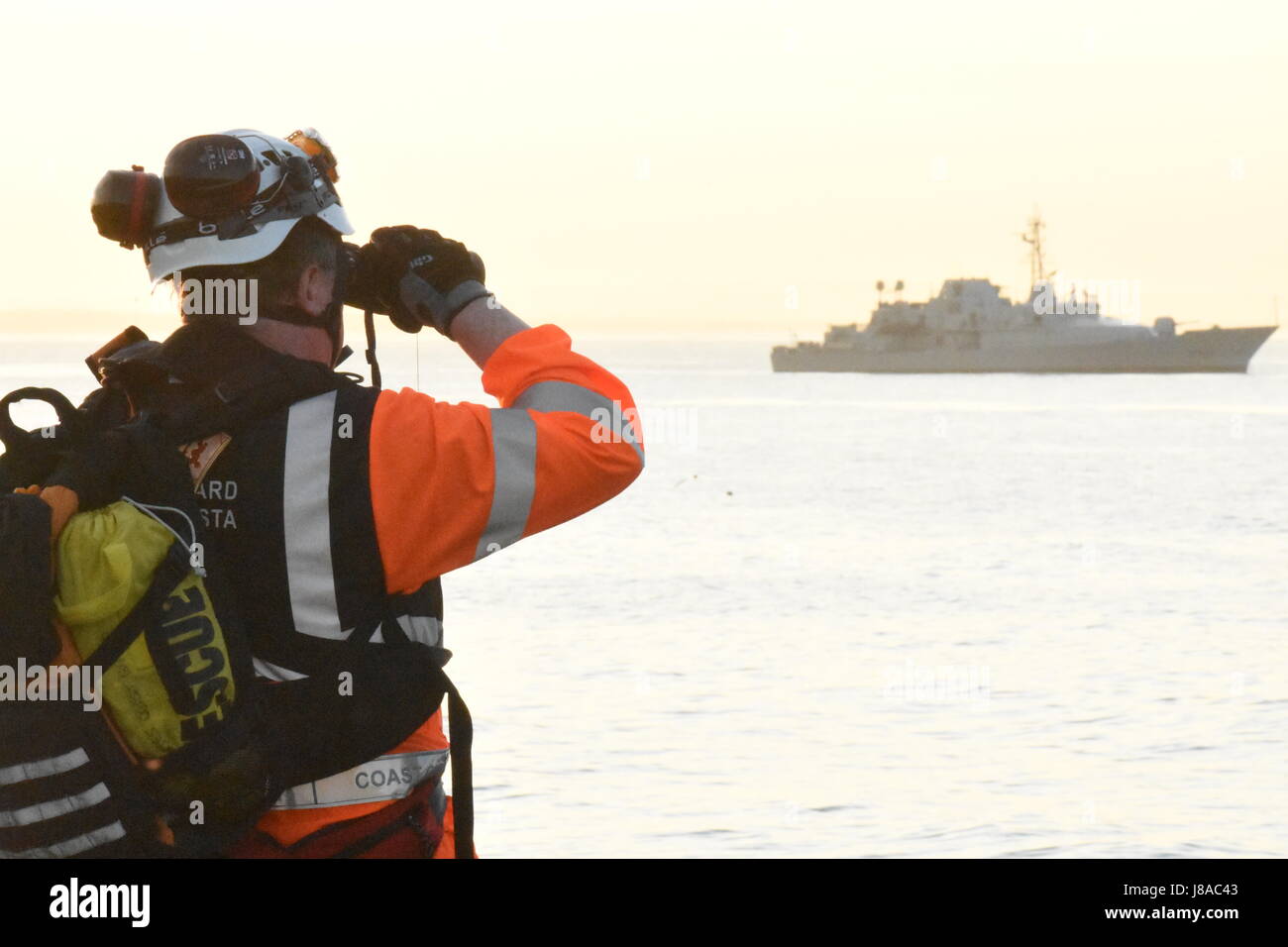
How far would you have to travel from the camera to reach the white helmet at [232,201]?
216cm

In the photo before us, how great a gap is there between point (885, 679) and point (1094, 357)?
9914 centimetres

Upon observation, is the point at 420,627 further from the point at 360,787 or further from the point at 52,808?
the point at 52,808

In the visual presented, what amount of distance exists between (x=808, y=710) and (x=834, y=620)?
452 centimetres

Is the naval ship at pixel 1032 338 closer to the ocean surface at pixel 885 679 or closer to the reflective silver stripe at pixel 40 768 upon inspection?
the ocean surface at pixel 885 679

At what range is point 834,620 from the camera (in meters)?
15.6

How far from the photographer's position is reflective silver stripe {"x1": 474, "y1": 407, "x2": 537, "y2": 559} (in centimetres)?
206

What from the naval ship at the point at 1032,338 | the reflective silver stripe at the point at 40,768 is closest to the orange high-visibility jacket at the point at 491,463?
the reflective silver stripe at the point at 40,768

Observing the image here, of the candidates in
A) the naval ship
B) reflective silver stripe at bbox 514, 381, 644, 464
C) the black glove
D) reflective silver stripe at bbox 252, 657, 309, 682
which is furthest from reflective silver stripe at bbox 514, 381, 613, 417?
the naval ship

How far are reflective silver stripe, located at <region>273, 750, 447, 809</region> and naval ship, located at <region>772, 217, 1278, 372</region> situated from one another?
9742cm

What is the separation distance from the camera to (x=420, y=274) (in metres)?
2.36

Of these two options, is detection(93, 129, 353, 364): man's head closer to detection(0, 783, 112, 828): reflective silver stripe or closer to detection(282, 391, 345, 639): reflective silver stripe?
detection(282, 391, 345, 639): reflective silver stripe

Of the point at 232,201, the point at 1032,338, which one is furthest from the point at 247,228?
the point at 1032,338

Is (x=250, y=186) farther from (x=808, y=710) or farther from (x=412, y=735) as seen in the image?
(x=808, y=710)
